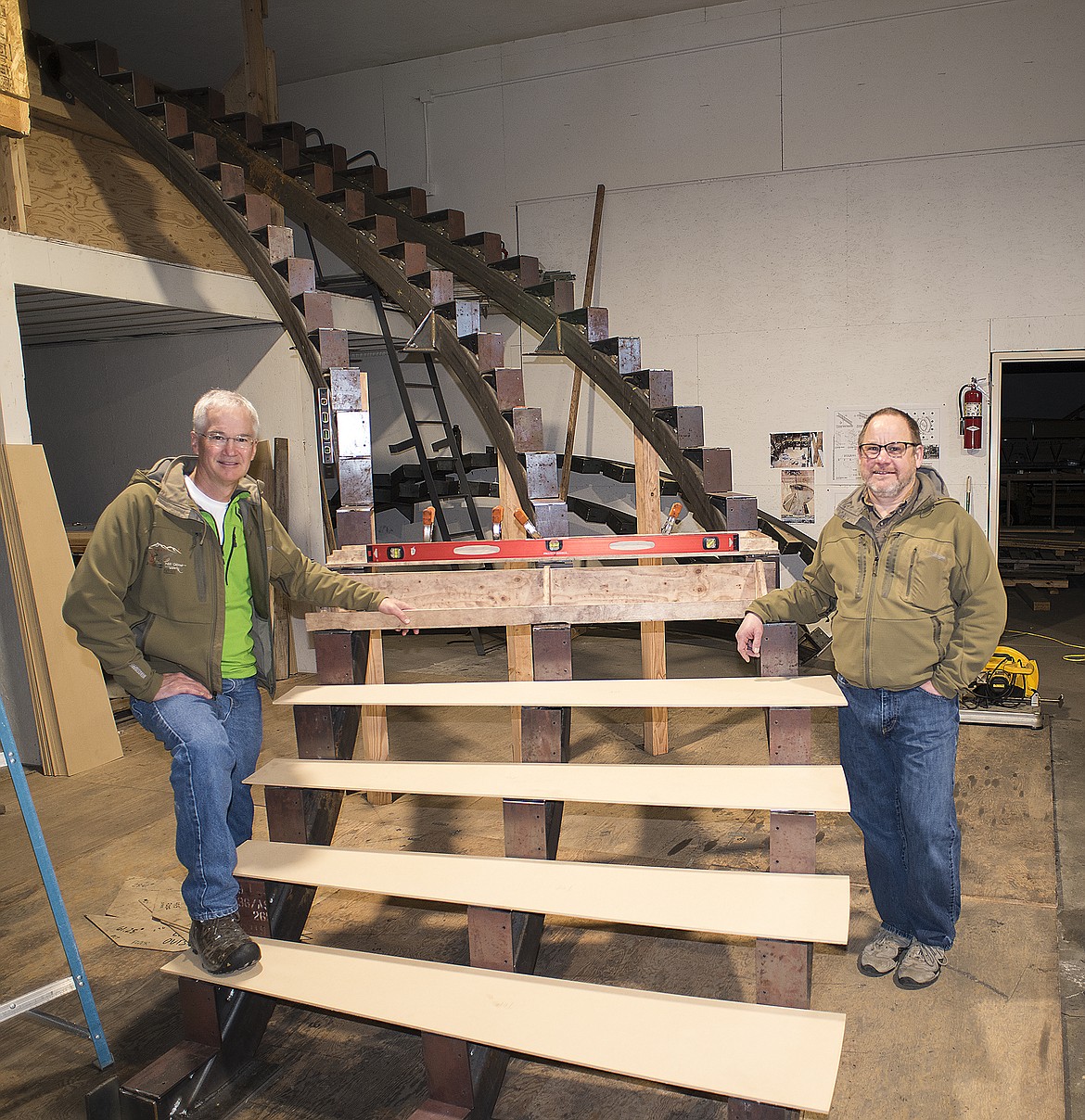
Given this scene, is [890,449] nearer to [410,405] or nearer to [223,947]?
[223,947]

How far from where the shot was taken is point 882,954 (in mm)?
3121

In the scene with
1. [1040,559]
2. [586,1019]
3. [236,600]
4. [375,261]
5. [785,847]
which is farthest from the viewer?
[1040,559]

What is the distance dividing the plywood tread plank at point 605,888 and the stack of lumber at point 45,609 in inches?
112

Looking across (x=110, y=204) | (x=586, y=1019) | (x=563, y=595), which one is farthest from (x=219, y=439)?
(x=110, y=204)

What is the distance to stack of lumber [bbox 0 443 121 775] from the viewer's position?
5.17m

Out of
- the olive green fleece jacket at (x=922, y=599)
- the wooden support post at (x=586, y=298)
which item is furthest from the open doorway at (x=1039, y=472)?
the olive green fleece jacket at (x=922, y=599)

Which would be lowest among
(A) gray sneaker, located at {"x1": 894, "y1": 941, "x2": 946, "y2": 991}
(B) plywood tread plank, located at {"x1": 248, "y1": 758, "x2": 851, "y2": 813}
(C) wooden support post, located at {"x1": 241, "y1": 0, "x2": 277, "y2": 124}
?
(A) gray sneaker, located at {"x1": 894, "y1": 941, "x2": 946, "y2": 991}

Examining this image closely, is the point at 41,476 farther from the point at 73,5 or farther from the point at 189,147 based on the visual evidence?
the point at 73,5

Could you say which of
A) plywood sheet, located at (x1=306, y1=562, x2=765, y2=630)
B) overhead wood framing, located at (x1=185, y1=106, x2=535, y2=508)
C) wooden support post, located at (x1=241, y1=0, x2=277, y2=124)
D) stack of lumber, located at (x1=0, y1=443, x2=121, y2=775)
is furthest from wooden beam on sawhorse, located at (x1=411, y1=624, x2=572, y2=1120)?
wooden support post, located at (x1=241, y1=0, x2=277, y2=124)

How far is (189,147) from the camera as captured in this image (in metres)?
6.25

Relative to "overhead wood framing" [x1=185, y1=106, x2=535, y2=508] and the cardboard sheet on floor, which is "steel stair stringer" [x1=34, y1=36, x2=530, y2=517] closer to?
"overhead wood framing" [x1=185, y1=106, x2=535, y2=508]

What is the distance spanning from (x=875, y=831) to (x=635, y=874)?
3.04 ft

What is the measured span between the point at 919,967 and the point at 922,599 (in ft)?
3.90

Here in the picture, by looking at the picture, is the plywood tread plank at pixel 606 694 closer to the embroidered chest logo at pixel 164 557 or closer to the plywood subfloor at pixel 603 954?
the embroidered chest logo at pixel 164 557
